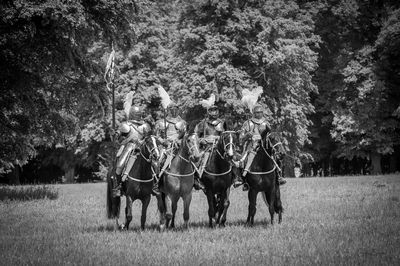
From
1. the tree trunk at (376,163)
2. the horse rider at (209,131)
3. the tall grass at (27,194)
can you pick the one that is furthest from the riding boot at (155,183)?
the tree trunk at (376,163)

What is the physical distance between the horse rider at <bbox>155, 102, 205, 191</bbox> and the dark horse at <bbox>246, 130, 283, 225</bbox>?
5.16ft

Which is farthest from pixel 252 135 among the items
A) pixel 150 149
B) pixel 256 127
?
Result: pixel 150 149

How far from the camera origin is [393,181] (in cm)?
2694

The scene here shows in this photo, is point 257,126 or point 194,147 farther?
point 257,126

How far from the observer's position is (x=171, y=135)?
Answer: 47.1ft

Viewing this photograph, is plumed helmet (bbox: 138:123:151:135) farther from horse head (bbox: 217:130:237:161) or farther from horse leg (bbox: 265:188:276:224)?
horse leg (bbox: 265:188:276:224)

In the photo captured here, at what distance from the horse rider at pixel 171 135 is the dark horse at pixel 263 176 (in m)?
1.57

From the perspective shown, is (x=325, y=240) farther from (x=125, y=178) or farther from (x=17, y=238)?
(x=17, y=238)

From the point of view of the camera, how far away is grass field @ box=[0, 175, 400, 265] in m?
9.57

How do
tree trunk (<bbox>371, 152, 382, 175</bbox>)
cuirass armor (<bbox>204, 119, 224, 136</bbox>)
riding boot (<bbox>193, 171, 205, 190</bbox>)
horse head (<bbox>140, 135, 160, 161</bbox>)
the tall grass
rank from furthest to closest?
tree trunk (<bbox>371, 152, 382, 175</bbox>), the tall grass, riding boot (<bbox>193, 171, 205, 190</bbox>), cuirass armor (<bbox>204, 119, 224, 136</bbox>), horse head (<bbox>140, 135, 160, 161</bbox>)

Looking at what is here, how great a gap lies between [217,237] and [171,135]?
3.41 metres

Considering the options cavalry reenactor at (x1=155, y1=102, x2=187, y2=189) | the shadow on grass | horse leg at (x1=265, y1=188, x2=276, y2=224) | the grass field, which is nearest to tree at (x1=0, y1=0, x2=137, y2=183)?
the grass field

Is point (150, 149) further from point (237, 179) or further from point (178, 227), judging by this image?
point (237, 179)

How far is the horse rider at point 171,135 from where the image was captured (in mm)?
13705
